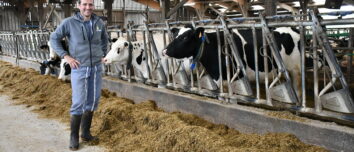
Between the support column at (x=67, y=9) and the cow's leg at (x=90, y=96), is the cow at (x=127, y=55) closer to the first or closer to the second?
the cow's leg at (x=90, y=96)

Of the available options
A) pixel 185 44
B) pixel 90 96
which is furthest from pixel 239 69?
pixel 90 96

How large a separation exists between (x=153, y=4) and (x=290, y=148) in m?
11.4

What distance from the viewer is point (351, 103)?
347 cm

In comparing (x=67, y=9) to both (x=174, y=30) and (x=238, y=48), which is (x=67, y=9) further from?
(x=238, y=48)

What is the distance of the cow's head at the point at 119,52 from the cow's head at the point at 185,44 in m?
1.87

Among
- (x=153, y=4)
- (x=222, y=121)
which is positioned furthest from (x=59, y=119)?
(x=153, y=4)

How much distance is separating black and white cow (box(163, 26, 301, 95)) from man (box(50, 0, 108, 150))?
1.22 m

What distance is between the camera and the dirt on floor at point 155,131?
3758mm

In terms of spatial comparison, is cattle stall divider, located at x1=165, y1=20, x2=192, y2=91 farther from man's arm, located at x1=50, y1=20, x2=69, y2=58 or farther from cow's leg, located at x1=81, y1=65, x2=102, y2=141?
man's arm, located at x1=50, y1=20, x2=69, y2=58

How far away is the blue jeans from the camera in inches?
166

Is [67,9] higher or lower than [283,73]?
higher

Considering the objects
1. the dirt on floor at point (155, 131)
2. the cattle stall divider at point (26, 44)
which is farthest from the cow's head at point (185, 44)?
the cattle stall divider at point (26, 44)

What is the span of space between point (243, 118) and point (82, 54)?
2.17 metres

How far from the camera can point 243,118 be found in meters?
4.42
